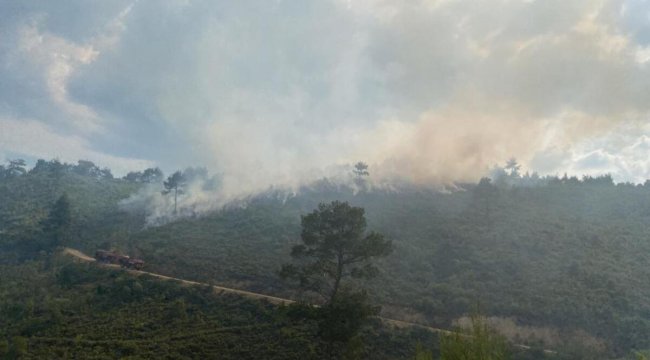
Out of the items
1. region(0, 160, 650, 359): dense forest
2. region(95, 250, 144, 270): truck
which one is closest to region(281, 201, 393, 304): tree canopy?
region(0, 160, 650, 359): dense forest

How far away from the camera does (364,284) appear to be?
2178 inches

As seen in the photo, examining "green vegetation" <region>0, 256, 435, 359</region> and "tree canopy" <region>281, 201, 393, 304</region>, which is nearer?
"green vegetation" <region>0, 256, 435, 359</region>

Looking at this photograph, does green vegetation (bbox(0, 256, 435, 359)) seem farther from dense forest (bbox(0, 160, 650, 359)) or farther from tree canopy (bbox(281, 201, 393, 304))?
tree canopy (bbox(281, 201, 393, 304))

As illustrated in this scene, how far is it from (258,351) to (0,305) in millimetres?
28764

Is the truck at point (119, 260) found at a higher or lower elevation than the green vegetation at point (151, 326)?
higher

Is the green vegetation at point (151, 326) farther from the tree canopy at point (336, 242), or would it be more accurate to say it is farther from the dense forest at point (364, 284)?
the tree canopy at point (336, 242)

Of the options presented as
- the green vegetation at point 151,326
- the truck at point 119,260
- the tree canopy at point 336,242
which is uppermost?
the tree canopy at point 336,242

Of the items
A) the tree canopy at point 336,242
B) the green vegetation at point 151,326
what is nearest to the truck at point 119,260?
the green vegetation at point 151,326

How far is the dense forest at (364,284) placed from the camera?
38.2m

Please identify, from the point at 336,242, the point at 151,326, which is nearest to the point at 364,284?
the point at 336,242

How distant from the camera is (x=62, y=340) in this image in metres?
35.7

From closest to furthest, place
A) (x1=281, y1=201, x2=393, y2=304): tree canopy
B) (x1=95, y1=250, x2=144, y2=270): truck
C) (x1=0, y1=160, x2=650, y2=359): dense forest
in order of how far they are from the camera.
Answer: (x1=281, y1=201, x2=393, y2=304): tree canopy → (x1=0, y1=160, x2=650, y2=359): dense forest → (x1=95, y1=250, x2=144, y2=270): truck

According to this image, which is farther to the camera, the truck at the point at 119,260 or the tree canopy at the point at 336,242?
the truck at the point at 119,260

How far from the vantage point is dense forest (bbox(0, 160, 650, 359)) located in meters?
38.2
